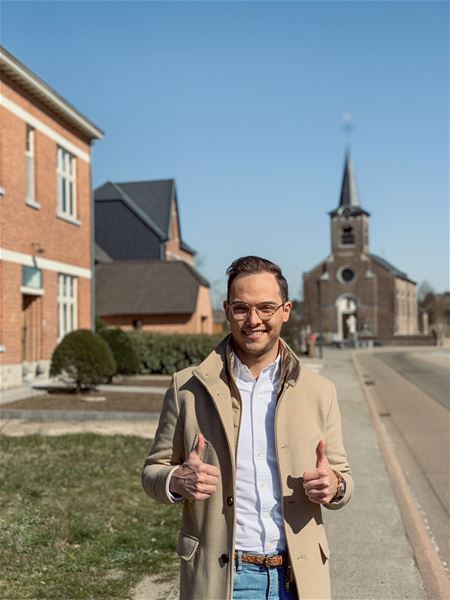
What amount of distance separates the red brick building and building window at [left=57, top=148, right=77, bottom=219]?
0.03 metres

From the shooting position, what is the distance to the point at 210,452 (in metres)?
2.62

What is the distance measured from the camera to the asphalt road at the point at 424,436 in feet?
24.4

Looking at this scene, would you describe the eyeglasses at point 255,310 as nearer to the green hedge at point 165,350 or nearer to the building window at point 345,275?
the green hedge at point 165,350

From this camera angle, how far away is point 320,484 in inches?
98.3

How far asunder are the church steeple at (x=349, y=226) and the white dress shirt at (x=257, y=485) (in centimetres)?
8222

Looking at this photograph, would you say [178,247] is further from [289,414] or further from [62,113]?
[289,414]

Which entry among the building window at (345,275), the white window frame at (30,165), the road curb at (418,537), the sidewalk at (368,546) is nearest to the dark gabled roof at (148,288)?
the white window frame at (30,165)

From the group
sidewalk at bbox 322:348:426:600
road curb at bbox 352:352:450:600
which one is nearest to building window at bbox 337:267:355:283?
road curb at bbox 352:352:450:600

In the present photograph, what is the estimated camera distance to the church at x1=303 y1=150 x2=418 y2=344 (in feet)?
263

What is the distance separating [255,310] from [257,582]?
0.98 m

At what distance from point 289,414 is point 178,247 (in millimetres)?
47581

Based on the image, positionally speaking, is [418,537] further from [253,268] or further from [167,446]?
[253,268]

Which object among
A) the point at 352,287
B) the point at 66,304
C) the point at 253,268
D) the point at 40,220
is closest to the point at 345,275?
the point at 352,287

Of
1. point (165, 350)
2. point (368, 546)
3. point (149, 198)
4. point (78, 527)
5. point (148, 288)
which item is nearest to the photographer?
point (368, 546)
